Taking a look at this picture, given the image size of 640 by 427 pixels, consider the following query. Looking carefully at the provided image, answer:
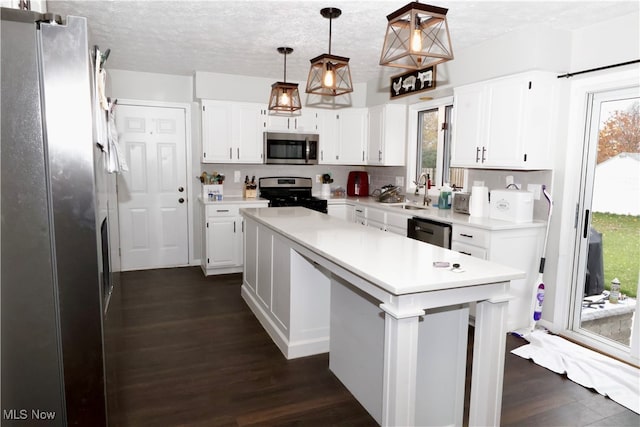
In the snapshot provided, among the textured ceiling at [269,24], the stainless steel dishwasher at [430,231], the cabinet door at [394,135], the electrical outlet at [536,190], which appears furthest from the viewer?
the cabinet door at [394,135]

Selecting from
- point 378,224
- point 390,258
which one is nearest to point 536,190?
point 378,224

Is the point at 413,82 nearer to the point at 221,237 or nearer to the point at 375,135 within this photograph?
the point at 375,135

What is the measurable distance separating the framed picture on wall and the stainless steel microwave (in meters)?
1.20

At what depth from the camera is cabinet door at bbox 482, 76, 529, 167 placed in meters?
3.46

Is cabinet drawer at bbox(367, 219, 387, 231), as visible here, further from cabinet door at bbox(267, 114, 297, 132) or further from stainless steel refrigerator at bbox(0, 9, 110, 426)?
stainless steel refrigerator at bbox(0, 9, 110, 426)

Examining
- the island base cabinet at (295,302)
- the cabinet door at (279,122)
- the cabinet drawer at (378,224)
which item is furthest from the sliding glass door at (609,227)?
the cabinet door at (279,122)

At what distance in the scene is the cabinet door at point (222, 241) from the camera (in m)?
5.02

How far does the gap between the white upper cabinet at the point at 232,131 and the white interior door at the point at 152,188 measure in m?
0.49

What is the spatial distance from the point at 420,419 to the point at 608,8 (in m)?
2.98

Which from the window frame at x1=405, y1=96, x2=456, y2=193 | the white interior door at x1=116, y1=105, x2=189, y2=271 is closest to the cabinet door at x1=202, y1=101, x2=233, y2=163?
the white interior door at x1=116, y1=105, x2=189, y2=271

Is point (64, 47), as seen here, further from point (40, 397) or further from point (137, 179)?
point (137, 179)

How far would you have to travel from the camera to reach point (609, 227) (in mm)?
3289

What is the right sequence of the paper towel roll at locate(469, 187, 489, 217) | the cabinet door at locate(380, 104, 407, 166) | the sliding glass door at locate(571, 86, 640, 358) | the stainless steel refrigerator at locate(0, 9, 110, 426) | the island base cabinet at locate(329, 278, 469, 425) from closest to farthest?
the stainless steel refrigerator at locate(0, 9, 110, 426)
the island base cabinet at locate(329, 278, 469, 425)
the sliding glass door at locate(571, 86, 640, 358)
the paper towel roll at locate(469, 187, 489, 217)
the cabinet door at locate(380, 104, 407, 166)

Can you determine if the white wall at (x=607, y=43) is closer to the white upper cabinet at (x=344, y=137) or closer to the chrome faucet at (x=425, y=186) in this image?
the chrome faucet at (x=425, y=186)
